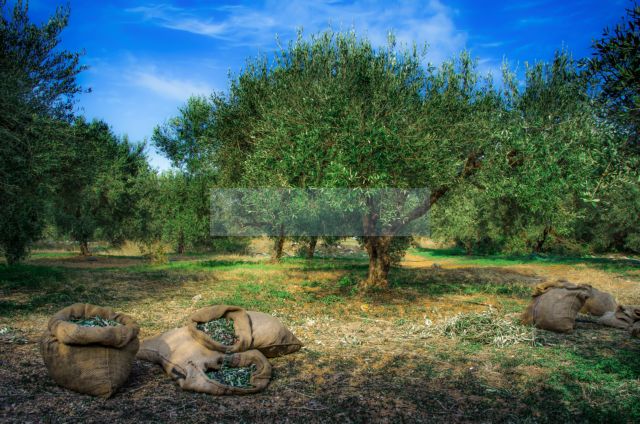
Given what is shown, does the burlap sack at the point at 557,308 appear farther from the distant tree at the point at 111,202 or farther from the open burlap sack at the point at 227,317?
the distant tree at the point at 111,202

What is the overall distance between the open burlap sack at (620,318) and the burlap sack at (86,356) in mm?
11686

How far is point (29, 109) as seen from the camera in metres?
13.6

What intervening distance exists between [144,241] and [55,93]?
21.1 meters

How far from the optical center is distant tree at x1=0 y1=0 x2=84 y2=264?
41.5 feet

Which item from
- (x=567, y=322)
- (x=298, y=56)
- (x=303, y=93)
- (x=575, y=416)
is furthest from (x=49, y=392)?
(x=298, y=56)

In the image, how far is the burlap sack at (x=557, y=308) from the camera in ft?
36.4

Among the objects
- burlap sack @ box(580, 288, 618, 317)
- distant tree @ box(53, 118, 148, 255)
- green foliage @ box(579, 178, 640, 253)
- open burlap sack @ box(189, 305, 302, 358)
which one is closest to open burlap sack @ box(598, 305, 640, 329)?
burlap sack @ box(580, 288, 618, 317)

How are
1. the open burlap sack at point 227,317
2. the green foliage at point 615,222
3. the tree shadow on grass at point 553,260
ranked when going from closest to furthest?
the open burlap sack at point 227,317
the tree shadow on grass at point 553,260
the green foliage at point 615,222

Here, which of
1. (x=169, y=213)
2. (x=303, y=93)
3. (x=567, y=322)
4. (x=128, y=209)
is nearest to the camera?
(x=567, y=322)

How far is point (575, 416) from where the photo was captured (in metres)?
6.22

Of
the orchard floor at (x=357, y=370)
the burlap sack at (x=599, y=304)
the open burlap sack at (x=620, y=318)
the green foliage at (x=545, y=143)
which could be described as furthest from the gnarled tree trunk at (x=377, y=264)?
the open burlap sack at (x=620, y=318)

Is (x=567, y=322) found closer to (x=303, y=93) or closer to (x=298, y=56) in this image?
(x=303, y=93)

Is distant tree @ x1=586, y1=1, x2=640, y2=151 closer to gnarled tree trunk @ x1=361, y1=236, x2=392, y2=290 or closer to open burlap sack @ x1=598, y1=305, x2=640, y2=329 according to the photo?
open burlap sack @ x1=598, y1=305, x2=640, y2=329

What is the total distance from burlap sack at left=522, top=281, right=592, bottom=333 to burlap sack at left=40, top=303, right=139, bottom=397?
949cm
